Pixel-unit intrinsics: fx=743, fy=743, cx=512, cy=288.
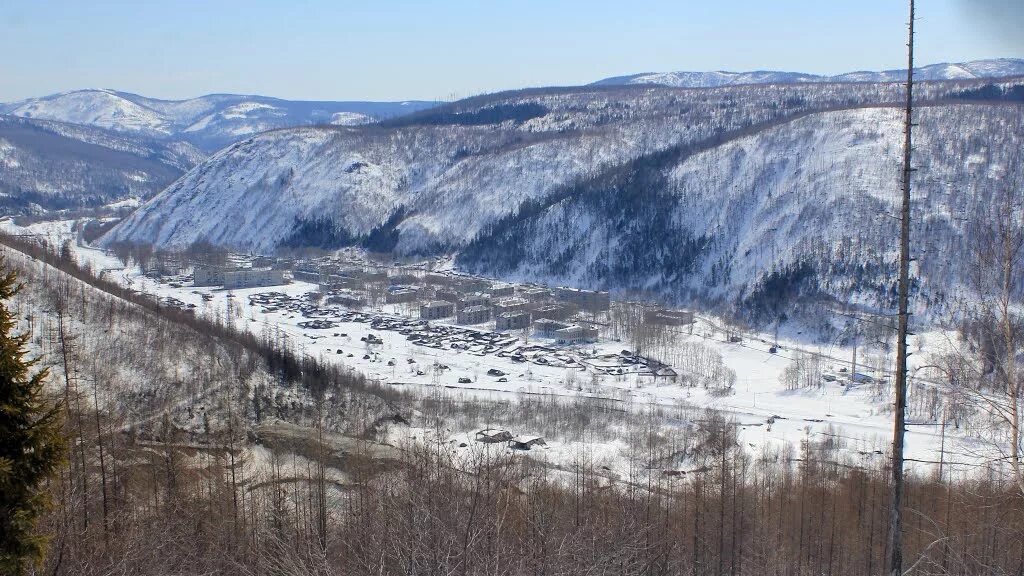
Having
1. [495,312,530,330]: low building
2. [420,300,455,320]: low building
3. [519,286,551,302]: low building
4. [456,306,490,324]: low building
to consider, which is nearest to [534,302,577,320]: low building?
[495,312,530,330]: low building

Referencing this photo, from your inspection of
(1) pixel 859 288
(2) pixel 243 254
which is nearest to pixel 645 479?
(1) pixel 859 288

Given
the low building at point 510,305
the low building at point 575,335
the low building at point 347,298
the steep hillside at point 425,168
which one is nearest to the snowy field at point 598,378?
the low building at point 575,335

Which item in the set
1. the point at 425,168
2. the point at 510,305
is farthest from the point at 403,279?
the point at 425,168

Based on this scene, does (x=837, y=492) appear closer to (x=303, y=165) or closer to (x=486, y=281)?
(x=486, y=281)

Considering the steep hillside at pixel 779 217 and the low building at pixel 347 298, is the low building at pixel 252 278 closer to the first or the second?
the low building at pixel 347 298

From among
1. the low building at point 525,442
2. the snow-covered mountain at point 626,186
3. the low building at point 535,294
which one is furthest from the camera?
the snow-covered mountain at point 626,186

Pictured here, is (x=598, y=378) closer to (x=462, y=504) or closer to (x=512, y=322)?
(x=512, y=322)
